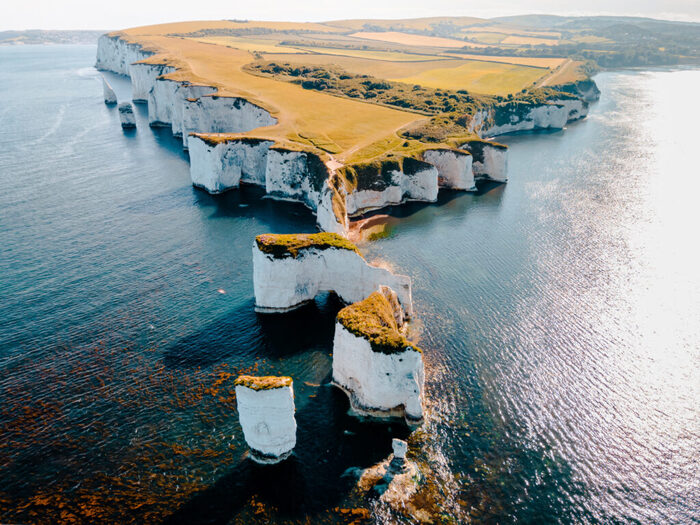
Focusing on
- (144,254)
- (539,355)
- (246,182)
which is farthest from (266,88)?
(539,355)

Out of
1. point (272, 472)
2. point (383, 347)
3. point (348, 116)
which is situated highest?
point (348, 116)

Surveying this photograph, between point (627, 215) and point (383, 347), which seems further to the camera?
point (627, 215)

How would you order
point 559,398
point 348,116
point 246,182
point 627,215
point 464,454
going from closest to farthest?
point 464,454, point 559,398, point 627,215, point 246,182, point 348,116

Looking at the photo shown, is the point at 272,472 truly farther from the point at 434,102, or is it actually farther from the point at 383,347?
the point at 434,102

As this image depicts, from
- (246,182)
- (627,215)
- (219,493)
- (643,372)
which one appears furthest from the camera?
(246,182)

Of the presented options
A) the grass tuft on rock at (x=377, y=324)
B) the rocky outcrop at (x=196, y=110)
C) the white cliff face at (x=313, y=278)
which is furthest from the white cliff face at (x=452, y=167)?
the grass tuft on rock at (x=377, y=324)

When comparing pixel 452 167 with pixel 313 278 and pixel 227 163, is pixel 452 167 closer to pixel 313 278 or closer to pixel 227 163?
pixel 227 163

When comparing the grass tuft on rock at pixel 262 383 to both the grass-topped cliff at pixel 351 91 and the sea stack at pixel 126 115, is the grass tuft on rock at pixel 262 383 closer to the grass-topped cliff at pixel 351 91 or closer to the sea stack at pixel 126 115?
the grass-topped cliff at pixel 351 91
